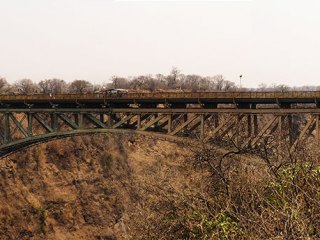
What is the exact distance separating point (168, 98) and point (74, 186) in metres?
28.1

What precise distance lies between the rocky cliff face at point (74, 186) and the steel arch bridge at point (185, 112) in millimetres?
16118

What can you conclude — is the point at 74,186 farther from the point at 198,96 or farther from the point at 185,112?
the point at 198,96

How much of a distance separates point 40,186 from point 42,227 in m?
4.72

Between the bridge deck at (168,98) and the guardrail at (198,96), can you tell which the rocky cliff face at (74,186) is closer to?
the bridge deck at (168,98)

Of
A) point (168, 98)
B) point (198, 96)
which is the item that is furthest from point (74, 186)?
point (198, 96)

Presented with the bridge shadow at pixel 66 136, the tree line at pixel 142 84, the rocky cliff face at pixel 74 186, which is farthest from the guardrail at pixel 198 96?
the tree line at pixel 142 84

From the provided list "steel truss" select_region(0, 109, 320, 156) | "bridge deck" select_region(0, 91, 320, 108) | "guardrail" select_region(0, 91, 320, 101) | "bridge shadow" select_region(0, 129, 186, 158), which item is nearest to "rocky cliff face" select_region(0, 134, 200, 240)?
"bridge shadow" select_region(0, 129, 186, 158)

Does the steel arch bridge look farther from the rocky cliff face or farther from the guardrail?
the rocky cliff face

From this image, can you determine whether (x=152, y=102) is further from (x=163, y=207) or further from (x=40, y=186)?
(x=40, y=186)

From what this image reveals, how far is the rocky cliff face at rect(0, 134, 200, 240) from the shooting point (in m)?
43.1

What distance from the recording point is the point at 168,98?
22516 millimetres

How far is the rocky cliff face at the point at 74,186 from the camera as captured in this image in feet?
141

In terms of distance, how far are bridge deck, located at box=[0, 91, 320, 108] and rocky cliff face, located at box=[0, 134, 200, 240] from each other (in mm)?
16310

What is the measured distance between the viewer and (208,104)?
74.0 feet
